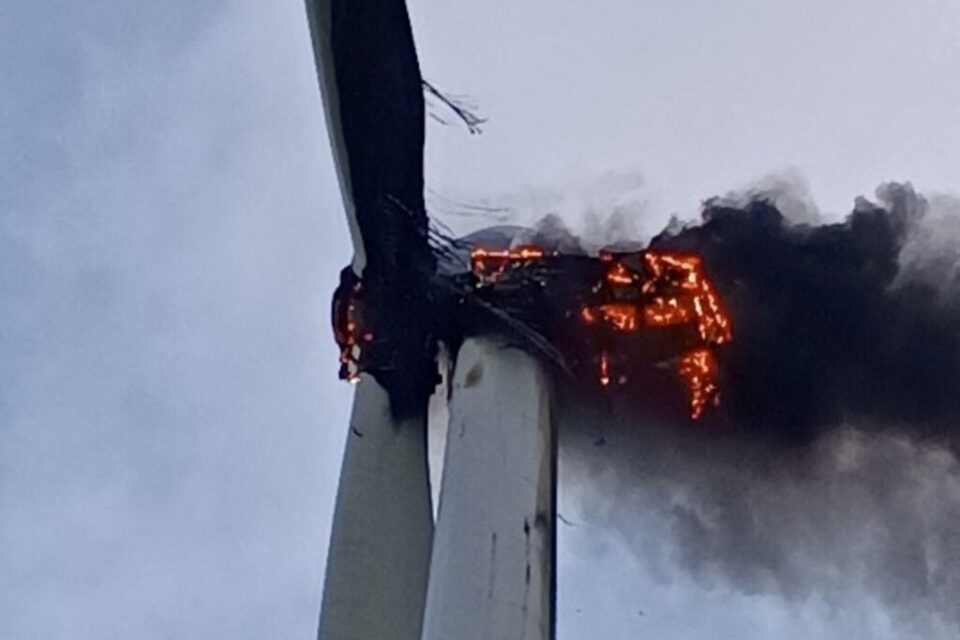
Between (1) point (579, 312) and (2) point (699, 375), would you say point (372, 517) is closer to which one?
(1) point (579, 312)

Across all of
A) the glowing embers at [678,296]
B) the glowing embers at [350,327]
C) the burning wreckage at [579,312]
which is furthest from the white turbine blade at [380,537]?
the glowing embers at [678,296]

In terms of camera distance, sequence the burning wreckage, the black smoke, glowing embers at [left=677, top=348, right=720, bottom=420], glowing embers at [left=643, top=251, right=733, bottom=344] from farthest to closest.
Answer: the black smoke
glowing embers at [left=677, top=348, right=720, bottom=420]
glowing embers at [left=643, top=251, right=733, bottom=344]
the burning wreckage

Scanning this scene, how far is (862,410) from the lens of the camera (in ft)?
49.3

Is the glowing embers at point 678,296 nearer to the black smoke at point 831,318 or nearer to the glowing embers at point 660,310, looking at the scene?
the glowing embers at point 660,310

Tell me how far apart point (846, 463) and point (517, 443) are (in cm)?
445

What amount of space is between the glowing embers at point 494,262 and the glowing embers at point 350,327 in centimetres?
85

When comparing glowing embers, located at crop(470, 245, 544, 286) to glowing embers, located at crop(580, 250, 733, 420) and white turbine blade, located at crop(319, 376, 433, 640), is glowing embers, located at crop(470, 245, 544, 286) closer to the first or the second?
glowing embers, located at crop(580, 250, 733, 420)

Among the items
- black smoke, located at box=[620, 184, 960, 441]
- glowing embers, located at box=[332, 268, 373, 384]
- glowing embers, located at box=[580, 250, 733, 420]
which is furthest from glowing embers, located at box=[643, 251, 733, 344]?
glowing embers, located at box=[332, 268, 373, 384]

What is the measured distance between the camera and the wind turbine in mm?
11078

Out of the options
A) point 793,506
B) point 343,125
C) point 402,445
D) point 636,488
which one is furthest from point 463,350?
point 793,506

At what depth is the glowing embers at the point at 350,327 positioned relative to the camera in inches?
502

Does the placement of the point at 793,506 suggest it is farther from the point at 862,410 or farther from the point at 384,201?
the point at 384,201

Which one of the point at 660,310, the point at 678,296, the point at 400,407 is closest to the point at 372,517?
the point at 400,407

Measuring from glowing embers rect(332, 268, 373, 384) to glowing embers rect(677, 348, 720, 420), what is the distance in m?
2.30
